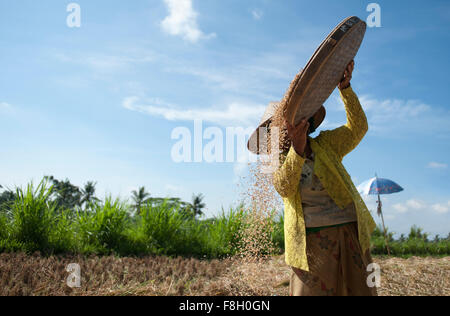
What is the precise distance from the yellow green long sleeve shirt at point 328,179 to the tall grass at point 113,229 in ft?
10.2

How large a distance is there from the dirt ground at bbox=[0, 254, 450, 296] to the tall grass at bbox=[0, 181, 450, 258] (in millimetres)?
739

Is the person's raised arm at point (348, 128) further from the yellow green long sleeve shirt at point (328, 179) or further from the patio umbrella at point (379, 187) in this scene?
the patio umbrella at point (379, 187)

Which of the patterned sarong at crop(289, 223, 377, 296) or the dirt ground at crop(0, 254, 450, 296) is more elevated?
the patterned sarong at crop(289, 223, 377, 296)

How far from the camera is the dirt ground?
3.62 metres

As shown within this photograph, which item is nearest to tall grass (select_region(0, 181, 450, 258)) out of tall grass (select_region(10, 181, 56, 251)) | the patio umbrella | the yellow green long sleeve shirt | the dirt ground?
tall grass (select_region(10, 181, 56, 251))

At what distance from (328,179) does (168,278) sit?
2690 millimetres

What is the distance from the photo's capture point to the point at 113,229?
21.2ft

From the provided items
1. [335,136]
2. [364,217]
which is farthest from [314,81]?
[364,217]

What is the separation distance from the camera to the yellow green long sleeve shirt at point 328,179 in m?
2.18

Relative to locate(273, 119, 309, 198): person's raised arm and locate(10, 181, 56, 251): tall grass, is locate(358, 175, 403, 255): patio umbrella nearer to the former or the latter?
locate(273, 119, 309, 198): person's raised arm

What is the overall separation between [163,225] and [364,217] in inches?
205

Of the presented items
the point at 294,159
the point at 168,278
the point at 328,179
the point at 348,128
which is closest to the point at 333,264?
the point at 328,179
